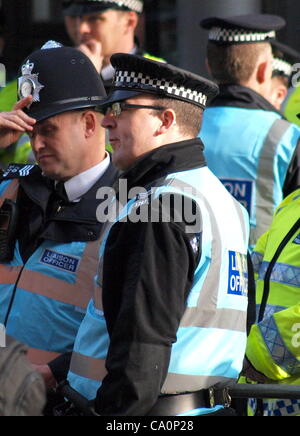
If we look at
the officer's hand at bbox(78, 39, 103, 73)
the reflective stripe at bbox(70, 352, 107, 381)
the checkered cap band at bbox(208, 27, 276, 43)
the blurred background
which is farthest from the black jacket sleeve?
the blurred background

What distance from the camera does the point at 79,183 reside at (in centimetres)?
411

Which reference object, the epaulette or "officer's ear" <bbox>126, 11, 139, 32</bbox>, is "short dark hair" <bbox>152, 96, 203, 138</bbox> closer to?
the epaulette

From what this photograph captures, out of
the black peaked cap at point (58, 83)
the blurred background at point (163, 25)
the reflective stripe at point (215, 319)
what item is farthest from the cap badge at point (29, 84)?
the blurred background at point (163, 25)

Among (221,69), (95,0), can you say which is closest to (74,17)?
(95,0)

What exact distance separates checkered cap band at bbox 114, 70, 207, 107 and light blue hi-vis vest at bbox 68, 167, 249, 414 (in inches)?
11.1

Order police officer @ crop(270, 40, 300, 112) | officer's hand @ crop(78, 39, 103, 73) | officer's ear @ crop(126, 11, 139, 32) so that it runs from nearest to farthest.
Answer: police officer @ crop(270, 40, 300, 112), officer's hand @ crop(78, 39, 103, 73), officer's ear @ crop(126, 11, 139, 32)

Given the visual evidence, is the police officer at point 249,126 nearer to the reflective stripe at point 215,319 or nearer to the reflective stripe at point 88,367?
the reflective stripe at point 215,319

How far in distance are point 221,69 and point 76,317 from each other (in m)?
2.27

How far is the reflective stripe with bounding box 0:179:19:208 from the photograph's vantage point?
13.8ft

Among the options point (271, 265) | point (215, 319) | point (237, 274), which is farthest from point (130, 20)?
point (215, 319)

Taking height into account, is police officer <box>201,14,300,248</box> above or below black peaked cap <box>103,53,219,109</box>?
below

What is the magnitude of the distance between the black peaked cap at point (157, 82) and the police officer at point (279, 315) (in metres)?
0.67

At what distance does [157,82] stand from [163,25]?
17.9 ft

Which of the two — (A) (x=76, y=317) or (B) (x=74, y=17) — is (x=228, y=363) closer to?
(A) (x=76, y=317)
